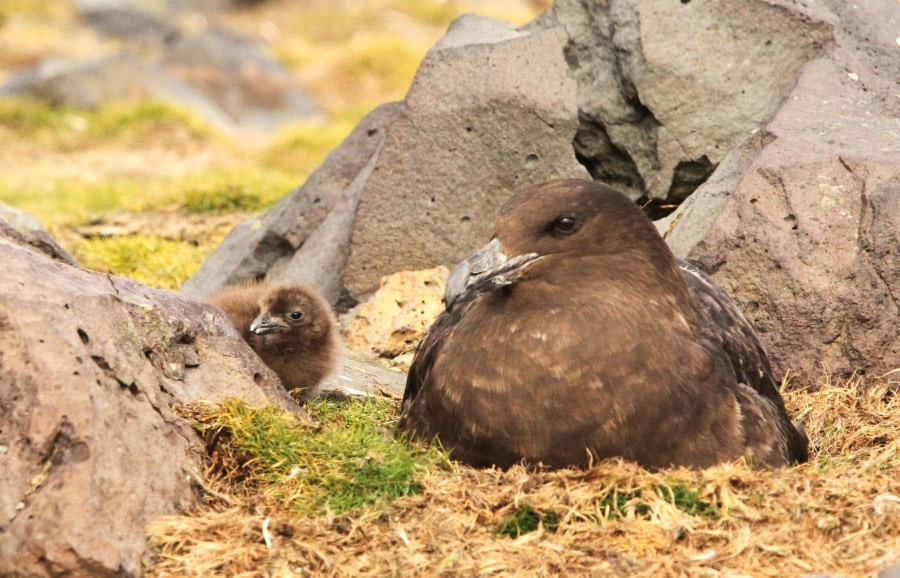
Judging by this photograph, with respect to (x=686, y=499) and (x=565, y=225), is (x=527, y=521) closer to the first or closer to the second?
(x=686, y=499)

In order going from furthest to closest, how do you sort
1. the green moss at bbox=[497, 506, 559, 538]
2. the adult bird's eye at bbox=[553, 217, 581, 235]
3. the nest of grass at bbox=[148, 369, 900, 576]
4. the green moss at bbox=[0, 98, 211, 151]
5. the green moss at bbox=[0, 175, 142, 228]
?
1. the green moss at bbox=[0, 98, 211, 151]
2. the green moss at bbox=[0, 175, 142, 228]
3. the adult bird's eye at bbox=[553, 217, 581, 235]
4. the green moss at bbox=[497, 506, 559, 538]
5. the nest of grass at bbox=[148, 369, 900, 576]

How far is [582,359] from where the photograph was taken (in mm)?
4391

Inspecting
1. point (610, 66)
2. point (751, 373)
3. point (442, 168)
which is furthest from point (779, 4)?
point (751, 373)

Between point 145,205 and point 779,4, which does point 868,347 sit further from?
point 145,205

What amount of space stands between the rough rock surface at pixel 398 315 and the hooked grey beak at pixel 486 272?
7.06 feet

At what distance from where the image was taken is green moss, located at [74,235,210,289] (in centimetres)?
858

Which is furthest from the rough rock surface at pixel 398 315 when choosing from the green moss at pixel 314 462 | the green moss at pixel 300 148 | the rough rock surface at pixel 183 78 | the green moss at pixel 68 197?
the rough rock surface at pixel 183 78

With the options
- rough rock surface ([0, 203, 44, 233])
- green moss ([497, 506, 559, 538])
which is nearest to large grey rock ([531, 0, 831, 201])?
green moss ([497, 506, 559, 538])

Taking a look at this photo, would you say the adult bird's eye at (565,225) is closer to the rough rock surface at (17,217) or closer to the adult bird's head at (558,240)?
the adult bird's head at (558,240)

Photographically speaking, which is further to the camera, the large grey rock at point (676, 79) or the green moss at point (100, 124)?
the green moss at point (100, 124)

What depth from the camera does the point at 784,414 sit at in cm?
503

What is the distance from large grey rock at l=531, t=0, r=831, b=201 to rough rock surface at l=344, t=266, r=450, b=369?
127cm

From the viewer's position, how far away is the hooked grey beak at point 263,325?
5973mm

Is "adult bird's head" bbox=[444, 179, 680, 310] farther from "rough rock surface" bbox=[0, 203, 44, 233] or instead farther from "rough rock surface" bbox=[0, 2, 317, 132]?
"rough rock surface" bbox=[0, 2, 317, 132]
